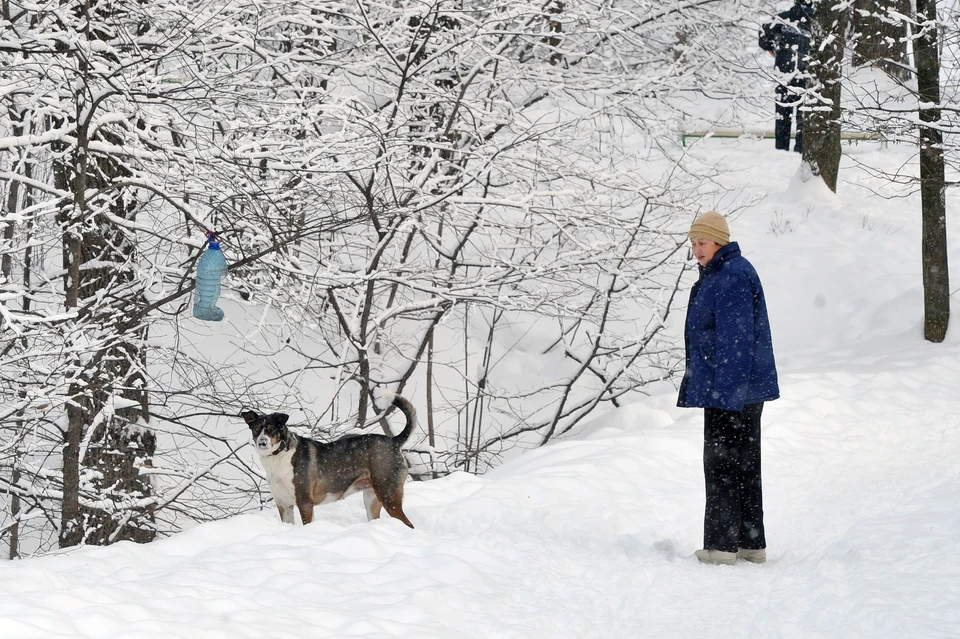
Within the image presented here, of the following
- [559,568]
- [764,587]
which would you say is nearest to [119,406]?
[559,568]

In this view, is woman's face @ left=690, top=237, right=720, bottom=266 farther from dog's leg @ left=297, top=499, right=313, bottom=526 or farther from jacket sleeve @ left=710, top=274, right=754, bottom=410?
dog's leg @ left=297, top=499, right=313, bottom=526

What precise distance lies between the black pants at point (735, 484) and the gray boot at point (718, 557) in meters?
0.02

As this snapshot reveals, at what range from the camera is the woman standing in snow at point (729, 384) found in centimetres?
558

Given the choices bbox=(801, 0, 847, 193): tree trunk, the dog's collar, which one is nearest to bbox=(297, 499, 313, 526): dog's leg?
the dog's collar

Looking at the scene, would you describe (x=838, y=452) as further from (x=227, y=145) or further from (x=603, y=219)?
(x=227, y=145)

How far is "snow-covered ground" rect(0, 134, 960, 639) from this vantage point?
414 cm

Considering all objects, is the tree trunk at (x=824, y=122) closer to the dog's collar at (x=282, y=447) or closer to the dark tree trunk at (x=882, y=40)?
the dark tree trunk at (x=882, y=40)

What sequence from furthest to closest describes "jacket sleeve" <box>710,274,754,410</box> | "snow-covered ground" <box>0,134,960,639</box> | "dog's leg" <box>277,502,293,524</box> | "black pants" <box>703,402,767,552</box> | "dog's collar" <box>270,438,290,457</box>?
"dog's leg" <box>277,502,293,524</box>, "dog's collar" <box>270,438,290,457</box>, "black pants" <box>703,402,767,552</box>, "jacket sleeve" <box>710,274,754,410</box>, "snow-covered ground" <box>0,134,960,639</box>

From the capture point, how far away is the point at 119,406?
27.2 ft

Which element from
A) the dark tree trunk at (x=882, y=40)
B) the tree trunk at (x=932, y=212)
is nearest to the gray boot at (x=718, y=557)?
the dark tree trunk at (x=882, y=40)

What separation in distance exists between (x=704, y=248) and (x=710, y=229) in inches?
4.6

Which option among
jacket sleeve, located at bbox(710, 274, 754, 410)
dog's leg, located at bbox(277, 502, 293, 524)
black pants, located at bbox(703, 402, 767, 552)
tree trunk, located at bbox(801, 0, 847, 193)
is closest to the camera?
jacket sleeve, located at bbox(710, 274, 754, 410)

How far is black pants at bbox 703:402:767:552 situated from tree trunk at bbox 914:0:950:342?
7.17m

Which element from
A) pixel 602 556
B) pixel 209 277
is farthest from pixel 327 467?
pixel 602 556
